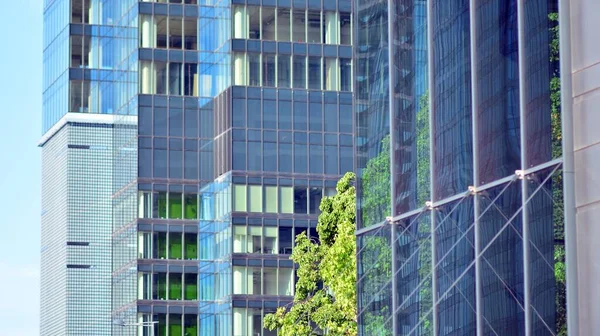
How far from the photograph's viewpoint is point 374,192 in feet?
112

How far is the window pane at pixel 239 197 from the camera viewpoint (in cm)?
9031

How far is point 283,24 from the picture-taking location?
91812 mm

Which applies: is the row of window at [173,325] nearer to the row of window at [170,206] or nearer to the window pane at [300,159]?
the row of window at [170,206]

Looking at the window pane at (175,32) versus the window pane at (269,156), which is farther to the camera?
the window pane at (175,32)

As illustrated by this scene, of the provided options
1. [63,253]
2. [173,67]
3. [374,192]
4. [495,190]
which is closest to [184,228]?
[173,67]

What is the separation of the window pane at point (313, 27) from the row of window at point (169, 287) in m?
15.8

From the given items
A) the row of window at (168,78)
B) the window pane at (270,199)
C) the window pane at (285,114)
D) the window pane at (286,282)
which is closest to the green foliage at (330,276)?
the window pane at (286,282)

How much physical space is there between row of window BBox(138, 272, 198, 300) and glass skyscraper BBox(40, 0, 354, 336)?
0.08 metres

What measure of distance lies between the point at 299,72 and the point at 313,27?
9.34ft

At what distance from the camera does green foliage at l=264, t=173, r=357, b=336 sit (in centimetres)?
5841

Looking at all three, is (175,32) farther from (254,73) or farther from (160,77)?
(254,73)

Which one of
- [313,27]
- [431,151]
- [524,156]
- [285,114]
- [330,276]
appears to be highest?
[313,27]

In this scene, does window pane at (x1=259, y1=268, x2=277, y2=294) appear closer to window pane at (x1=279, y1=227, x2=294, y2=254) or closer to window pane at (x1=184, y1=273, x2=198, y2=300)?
window pane at (x1=279, y1=227, x2=294, y2=254)

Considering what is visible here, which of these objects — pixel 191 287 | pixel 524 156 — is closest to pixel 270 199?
pixel 191 287
